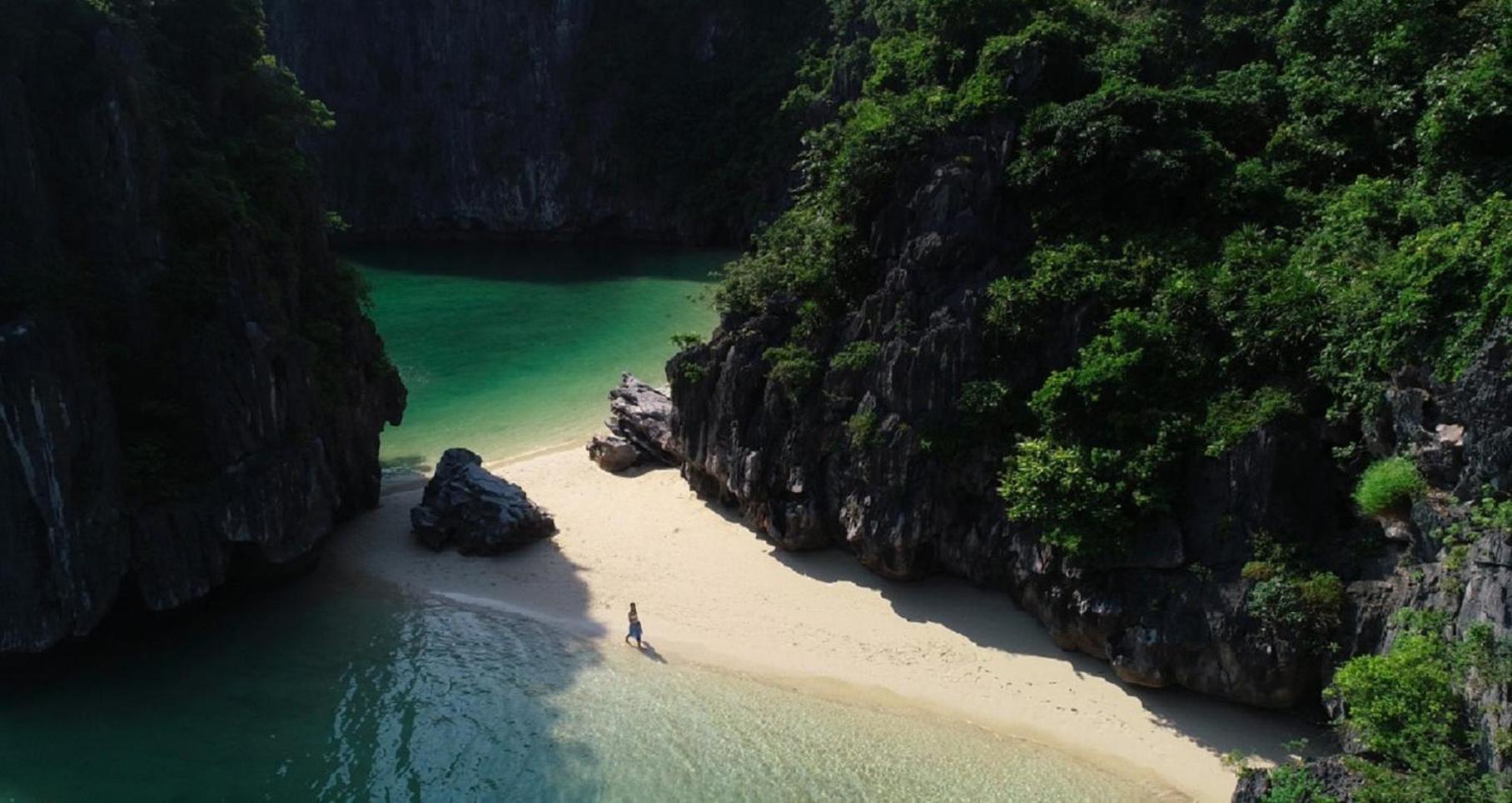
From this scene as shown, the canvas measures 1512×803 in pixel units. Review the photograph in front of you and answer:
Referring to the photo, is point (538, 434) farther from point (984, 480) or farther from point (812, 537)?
point (984, 480)

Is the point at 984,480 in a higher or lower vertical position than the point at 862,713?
higher

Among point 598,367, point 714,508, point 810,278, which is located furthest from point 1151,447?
point 598,367

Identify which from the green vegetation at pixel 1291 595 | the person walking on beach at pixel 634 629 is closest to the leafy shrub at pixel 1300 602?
the green vegetation at pixel 1291 595

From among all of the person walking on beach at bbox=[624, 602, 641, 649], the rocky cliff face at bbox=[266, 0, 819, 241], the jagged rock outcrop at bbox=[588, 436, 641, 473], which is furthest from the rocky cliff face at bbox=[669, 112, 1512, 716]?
the rocky cliff face at bbox=[266, 0, 819, 241]

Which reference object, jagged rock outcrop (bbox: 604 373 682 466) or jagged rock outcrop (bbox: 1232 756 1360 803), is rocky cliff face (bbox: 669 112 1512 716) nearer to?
jagged rock outcrop (bbox: 604 373 682 466)

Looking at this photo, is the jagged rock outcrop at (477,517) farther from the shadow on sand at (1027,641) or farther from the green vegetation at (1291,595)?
the green vegetation at (1291,595)
